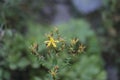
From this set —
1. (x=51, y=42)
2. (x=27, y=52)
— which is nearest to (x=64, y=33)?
(x=27, y=52)

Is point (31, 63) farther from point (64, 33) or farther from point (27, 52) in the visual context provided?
point (64, 33)

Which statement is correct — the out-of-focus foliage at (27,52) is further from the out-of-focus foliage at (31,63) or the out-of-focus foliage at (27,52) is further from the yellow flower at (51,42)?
the yellow flower at (51,42)

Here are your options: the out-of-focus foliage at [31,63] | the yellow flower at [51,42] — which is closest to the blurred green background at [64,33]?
the out-of-focus foliage at [31,63]

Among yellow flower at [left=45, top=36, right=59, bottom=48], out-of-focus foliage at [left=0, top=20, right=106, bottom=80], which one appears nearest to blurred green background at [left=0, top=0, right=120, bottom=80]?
out-of-focus foliage at [left=0, top=20, right=106, bottom=80]

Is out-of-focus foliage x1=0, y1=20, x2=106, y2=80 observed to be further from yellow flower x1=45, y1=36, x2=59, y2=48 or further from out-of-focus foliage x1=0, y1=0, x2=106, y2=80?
yellow flower x1=45, y1=36, x2=59, y2=48

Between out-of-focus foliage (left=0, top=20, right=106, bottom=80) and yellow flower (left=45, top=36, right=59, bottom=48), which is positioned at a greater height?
out-of-focus foliage (left=0, top=20, right=106, bottom=80)

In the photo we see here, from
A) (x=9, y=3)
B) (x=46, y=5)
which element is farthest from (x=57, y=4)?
(x=9, y=3)

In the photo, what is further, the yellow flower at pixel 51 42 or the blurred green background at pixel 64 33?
the blurred green background at pixel 64 33

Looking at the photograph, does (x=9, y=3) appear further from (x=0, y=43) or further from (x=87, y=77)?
(x=87, y=77)
